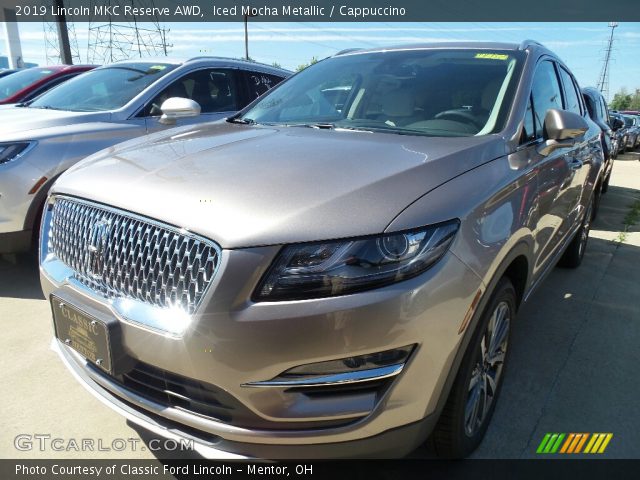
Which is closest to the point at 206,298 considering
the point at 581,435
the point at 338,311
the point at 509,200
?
the point at 338,311

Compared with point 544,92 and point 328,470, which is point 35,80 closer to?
point 544,92

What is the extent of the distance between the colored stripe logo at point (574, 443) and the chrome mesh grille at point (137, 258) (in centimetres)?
178

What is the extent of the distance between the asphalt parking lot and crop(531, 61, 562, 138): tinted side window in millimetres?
1373

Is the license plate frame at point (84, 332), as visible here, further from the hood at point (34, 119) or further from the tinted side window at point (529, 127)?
the hood at point (34, 119)

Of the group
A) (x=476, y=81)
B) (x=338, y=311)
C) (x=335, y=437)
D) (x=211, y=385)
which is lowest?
(x=335, y=437)

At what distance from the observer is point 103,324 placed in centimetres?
177

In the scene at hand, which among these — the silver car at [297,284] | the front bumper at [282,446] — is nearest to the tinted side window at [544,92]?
the silver car at [297,284]

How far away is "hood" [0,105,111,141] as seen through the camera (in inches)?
152

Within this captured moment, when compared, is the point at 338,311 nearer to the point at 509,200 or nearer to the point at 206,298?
the point at 206,298

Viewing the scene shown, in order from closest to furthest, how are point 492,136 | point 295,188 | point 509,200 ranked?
point 295,188 < point 509,200 < point 492,136

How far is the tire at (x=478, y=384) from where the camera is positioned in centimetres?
193

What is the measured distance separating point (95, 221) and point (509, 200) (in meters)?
1.68

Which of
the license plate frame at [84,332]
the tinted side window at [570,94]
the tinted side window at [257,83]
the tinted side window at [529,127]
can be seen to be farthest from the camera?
the tinted side window at [257,83]

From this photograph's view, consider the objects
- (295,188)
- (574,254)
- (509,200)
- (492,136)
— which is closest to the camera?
(295,188)
